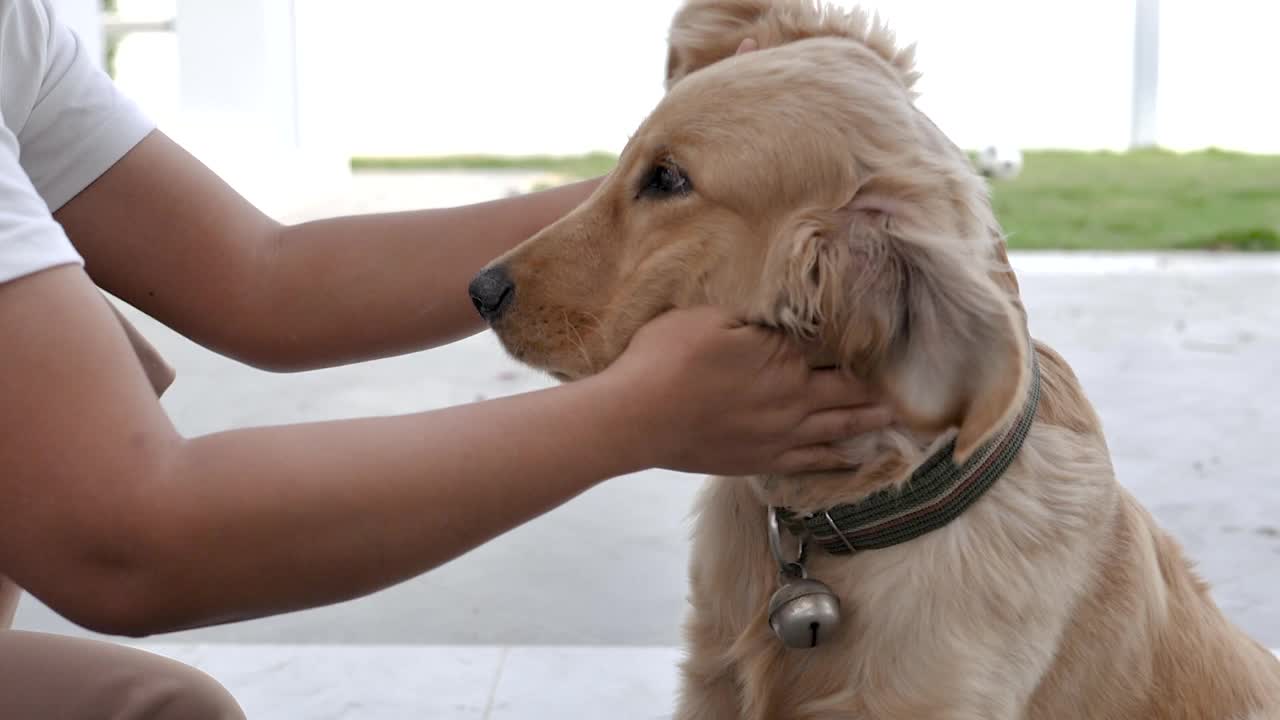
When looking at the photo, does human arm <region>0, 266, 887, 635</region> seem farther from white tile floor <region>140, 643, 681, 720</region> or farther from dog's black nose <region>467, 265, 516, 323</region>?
white tile floor <region>140, 643, 681, 720</region>

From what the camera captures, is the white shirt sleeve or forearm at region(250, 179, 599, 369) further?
forearm at region(250, 179, 599, 369)

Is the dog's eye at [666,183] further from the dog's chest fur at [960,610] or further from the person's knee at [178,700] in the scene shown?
the person's knee at [178,700]

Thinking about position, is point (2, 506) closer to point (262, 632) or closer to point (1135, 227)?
point (262, 632)

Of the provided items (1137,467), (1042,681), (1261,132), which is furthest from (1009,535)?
(1261,132)

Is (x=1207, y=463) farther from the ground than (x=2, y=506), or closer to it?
closer to it

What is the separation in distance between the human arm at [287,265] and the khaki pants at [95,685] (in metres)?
0.19

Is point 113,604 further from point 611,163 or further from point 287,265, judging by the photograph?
point 611,163

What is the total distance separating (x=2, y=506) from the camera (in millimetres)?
918

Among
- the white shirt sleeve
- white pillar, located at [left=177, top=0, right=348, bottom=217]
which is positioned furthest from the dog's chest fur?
white pillar, located at [left=177, top=0, right=348, bottom=217]

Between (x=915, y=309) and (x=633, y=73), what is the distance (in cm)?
933

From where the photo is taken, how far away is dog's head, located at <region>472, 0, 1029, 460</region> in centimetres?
106

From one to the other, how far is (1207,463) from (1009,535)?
2452 millimetres

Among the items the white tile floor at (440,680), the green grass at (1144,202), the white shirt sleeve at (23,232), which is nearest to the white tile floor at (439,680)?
the white tile floor at (440,680)

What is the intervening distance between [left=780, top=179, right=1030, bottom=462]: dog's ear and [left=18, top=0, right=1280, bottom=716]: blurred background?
30cm
